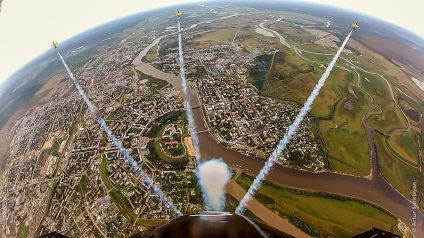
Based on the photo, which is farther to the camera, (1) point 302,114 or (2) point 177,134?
(1) point 302,114

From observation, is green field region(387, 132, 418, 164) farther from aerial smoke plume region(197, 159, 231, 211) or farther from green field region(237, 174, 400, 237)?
aerial smoke plume region(197, 159, 231, 211)

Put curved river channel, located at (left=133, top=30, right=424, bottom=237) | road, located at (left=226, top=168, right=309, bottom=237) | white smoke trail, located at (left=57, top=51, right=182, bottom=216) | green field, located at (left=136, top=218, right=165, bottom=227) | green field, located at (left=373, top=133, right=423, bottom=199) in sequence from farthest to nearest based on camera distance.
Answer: green field, located at (left=373, top=133, right=423, bottom=199) → white smoke trail, located at (left=57, top=51, right=182, bottom=216) → curved river channel, located at (left=133, top=30, right=424, bottom=237) → green field, located at (left=136, top=218, right=165, bottom=227) → road, located at (left=226, top=168, right=309, bottom=237)

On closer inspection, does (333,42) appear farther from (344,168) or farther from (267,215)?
(267,215)

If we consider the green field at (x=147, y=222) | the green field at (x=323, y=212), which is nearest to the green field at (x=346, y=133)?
Result: the green field at (x=323, y=212)

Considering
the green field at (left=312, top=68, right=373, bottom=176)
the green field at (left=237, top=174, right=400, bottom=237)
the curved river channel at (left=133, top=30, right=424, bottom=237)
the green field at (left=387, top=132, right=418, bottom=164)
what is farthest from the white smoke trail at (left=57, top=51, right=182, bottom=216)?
the green field at (left=387, top=132, right=418, bottom=164)

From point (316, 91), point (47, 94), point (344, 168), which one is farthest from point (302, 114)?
point (47, 94)

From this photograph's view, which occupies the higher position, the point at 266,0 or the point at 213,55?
the point at 213,55

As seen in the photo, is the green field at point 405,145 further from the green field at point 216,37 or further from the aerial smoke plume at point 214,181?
the green field at point 216,37
